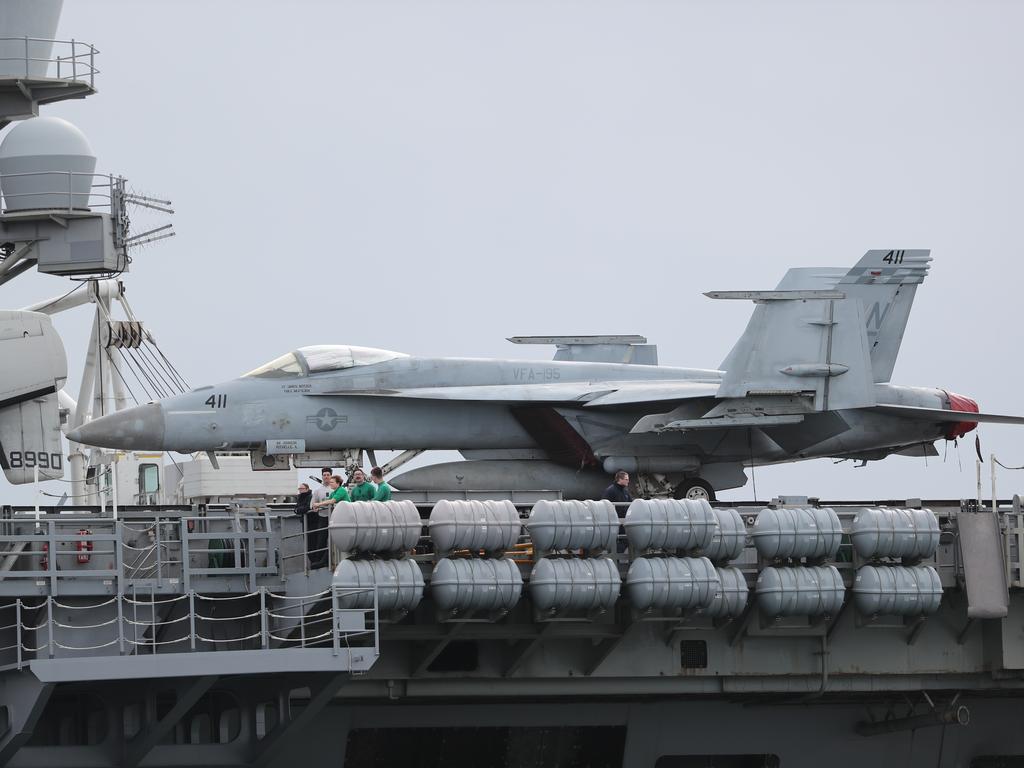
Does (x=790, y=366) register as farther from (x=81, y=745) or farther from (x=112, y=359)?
(x=112, y=359)

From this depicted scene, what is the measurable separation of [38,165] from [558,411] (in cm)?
1067

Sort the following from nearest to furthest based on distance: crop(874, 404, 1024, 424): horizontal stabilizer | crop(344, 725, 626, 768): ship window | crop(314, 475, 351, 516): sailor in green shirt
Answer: crop(314, 475, 351, 516): sailor in green shirt
crop(344, 725, 626, 768): ship window
crop(874, 404, 1024, 424): horizontal stabilizer

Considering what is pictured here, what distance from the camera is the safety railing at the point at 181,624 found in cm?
1666

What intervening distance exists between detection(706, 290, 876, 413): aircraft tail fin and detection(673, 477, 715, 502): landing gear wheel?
1.59 meters

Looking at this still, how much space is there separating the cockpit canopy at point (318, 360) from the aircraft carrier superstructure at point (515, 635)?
3.77m

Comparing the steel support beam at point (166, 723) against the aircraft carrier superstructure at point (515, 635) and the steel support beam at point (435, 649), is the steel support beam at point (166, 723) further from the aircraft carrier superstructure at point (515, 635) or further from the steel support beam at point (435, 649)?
the steel support beam at point (435, 649)

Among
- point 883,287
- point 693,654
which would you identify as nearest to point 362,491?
point 693,654

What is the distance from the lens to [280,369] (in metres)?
26.0

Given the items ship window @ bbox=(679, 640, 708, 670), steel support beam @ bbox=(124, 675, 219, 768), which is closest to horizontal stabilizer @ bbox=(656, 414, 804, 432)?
ship window @ bbox=(679, 640, 708, 670)

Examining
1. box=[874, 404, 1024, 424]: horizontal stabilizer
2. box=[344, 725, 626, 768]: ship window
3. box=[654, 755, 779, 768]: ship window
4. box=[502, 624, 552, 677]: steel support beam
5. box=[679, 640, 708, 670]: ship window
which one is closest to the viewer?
box=[502, 624, 552, 677]: steel support beam

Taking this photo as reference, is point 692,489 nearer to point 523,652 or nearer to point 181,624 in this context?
point 523,652

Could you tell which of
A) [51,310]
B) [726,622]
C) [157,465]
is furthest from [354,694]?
[51,310]

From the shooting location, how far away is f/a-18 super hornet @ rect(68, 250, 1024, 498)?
25484mm

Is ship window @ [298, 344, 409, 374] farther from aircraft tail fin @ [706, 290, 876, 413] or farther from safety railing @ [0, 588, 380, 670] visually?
safety railing @ [0, 588, 380, 670]
